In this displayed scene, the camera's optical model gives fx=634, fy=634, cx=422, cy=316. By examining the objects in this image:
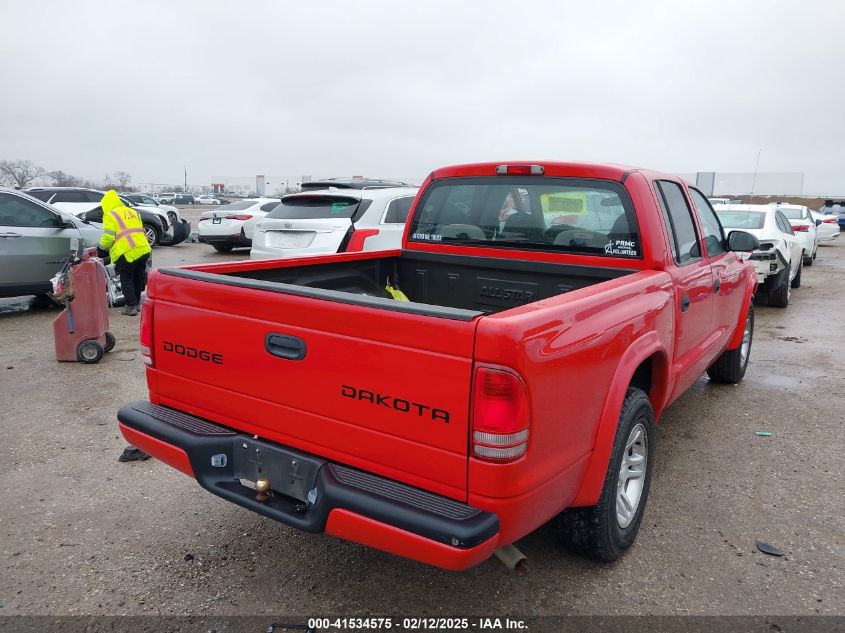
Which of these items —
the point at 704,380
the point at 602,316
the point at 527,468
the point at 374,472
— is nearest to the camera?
the point at 527,468

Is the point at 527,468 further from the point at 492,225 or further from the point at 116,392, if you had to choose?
the point at 116,392

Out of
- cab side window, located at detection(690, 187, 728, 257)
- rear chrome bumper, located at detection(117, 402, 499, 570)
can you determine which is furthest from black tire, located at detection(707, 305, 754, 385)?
rear chrome bumper, located at detection(117, 402, 499, 570)

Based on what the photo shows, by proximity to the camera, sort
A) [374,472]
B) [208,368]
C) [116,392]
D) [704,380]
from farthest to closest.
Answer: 1. [704,380]
2. [116,392]
3. [208,368]
4. [374,472]

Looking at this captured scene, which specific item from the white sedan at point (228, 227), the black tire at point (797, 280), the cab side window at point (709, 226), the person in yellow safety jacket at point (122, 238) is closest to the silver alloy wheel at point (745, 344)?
the cab side window at point (709, 226)

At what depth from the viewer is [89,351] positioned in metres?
6.22

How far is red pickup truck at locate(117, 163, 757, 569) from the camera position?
2.12 metres

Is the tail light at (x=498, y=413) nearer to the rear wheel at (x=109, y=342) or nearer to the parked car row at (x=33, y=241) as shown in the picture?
the rear wheel at (x=109, y=342)

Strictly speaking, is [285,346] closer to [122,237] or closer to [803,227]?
[122,237]

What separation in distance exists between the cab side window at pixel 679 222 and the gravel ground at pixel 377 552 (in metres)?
1.39

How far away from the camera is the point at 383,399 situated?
228cm

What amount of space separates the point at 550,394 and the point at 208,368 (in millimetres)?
1521

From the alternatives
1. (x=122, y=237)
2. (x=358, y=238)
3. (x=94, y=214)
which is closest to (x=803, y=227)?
(x=358, y=238)

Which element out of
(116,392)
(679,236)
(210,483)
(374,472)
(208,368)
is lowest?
(116,392)

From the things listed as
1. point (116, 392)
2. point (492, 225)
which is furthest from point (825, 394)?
point (116, 392)
